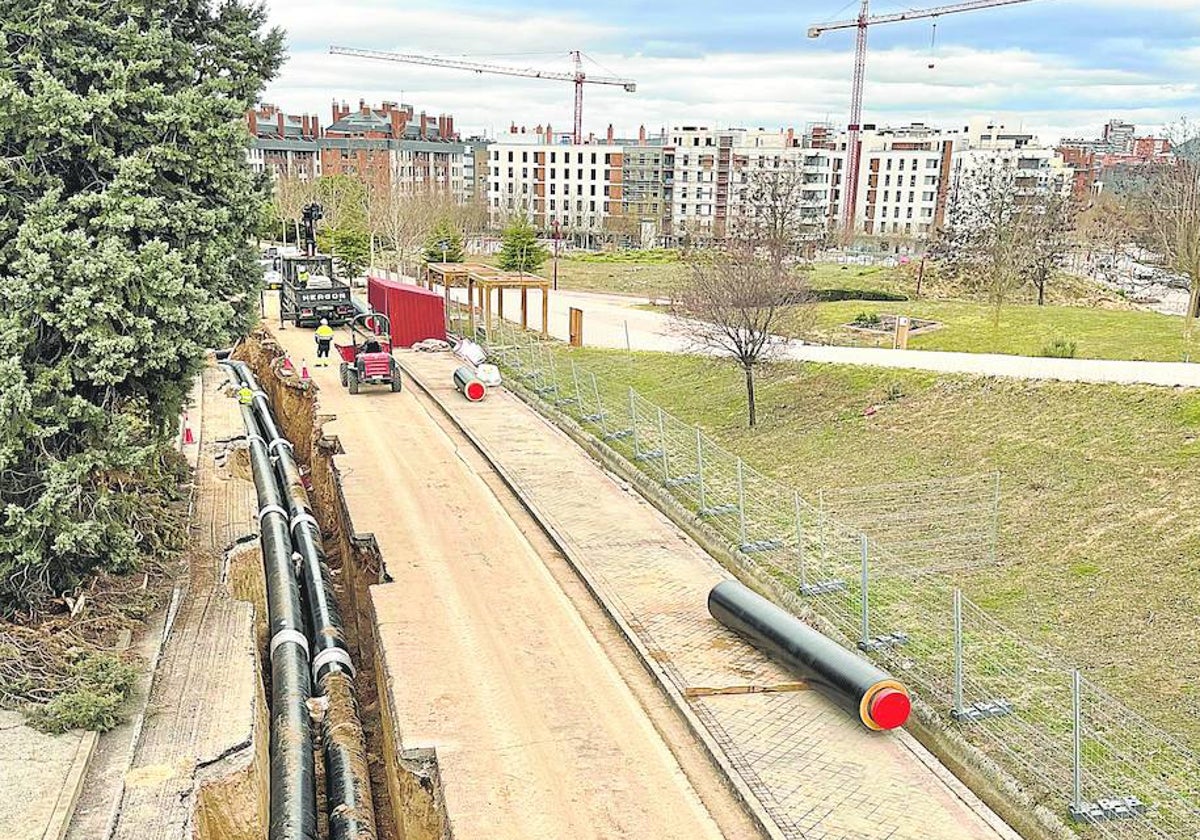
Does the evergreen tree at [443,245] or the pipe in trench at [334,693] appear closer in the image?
the pipe in trench at [334,693]

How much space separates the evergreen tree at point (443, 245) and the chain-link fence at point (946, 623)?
1306 inches

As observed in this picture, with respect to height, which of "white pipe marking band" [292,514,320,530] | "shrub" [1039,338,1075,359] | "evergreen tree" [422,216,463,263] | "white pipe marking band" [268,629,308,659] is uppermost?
"evergreen tree" [422,216,463,263]

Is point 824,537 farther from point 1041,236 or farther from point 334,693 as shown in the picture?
Result: point 1041,236

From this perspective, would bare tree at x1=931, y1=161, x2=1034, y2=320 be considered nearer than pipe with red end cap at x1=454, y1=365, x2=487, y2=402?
No

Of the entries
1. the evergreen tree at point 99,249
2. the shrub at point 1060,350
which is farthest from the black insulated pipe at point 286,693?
the shrub at point 1060,350

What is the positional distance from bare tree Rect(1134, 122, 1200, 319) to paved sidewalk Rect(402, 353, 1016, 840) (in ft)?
62.7

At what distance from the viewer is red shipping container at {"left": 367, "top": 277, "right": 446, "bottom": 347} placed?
3653cm

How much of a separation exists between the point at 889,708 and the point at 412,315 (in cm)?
2814

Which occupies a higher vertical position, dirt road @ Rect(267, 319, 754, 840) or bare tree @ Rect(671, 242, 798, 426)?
bare tree @ Rect(671, 242, 798, 426)

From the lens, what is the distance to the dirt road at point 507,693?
396 inches

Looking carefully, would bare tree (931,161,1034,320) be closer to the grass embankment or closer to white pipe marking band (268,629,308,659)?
the grass embankment

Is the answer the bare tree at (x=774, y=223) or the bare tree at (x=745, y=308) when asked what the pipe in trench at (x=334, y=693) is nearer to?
the bare tree at (x=745, y=308)

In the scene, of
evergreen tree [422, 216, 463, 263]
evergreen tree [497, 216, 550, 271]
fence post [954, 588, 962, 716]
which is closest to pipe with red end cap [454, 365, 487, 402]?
fence post [954, 588, 962, 716]

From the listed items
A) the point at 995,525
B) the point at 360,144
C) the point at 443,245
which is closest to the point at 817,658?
the point at 995,525
